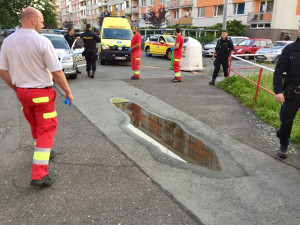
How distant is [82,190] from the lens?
3035 mm

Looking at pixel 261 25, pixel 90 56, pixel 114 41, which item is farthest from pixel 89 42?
pixel 261 25

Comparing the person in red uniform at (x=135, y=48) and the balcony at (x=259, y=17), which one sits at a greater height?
the balcony at (x=259, y=17)

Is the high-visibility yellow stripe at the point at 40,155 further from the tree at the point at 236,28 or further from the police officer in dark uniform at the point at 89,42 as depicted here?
the tree at the point at 236,28

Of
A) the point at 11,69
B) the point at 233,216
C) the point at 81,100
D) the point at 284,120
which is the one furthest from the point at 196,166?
the point at 81,100

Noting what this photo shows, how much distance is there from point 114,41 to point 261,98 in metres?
9.27

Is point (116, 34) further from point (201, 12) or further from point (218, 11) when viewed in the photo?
point (201, 12)

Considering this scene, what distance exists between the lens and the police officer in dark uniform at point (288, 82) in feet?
11.6

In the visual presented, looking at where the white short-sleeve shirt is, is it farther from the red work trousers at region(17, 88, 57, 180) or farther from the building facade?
the building facade

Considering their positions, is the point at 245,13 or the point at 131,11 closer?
the point at 245,13

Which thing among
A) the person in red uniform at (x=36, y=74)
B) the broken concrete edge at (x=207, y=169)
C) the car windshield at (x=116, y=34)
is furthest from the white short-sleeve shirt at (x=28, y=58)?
the car windshield at (x=116, y=34)

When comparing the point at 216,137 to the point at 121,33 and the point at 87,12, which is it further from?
the point at 87,12

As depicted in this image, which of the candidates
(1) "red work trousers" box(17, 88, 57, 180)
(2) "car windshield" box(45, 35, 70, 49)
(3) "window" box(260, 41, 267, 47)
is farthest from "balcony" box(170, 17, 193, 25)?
(1) "red work trousers" box(17, 88, 57, 180)

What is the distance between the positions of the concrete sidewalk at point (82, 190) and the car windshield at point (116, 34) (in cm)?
1061

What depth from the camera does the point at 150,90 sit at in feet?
26.6
